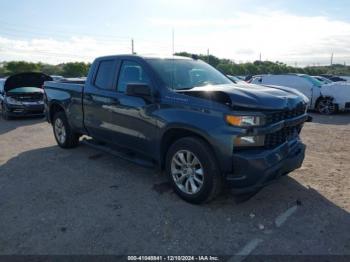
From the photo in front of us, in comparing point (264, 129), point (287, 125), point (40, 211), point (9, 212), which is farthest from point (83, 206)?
point (287, 125)

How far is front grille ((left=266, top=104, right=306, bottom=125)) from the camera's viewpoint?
12.3ft

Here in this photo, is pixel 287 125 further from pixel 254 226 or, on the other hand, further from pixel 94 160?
pixel 94 160

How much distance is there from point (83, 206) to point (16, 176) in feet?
6.34

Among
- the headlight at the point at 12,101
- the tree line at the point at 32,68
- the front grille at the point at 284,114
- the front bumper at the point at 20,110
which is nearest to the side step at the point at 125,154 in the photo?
the front grille at the point at 284,114

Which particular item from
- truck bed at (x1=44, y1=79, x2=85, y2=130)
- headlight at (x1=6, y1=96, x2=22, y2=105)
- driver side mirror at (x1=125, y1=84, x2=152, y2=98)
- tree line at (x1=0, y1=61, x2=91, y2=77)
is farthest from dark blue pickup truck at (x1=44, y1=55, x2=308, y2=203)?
tree line at (x1=0, y1=61, x2=91, y2=77)

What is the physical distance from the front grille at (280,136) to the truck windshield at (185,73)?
1.32 meters

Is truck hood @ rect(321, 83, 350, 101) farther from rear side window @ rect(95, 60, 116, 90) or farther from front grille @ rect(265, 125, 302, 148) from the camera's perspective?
rear side window @ rect(95, 60, 116, 90)

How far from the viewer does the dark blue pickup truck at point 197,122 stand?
3674 mm

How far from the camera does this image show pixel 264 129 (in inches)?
145

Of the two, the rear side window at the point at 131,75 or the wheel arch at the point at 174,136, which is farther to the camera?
the rear side window at the point at 131,75

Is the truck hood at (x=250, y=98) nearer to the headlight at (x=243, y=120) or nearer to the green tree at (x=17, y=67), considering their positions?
the headlight at (x=243, y=120)

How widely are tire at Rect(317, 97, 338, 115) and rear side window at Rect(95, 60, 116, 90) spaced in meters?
9.65

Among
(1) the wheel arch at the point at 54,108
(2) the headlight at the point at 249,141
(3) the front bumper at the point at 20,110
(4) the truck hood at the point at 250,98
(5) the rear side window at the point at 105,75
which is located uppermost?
(5) the rear side window at the point at 105,75

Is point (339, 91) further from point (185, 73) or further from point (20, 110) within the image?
point (20, 110)
